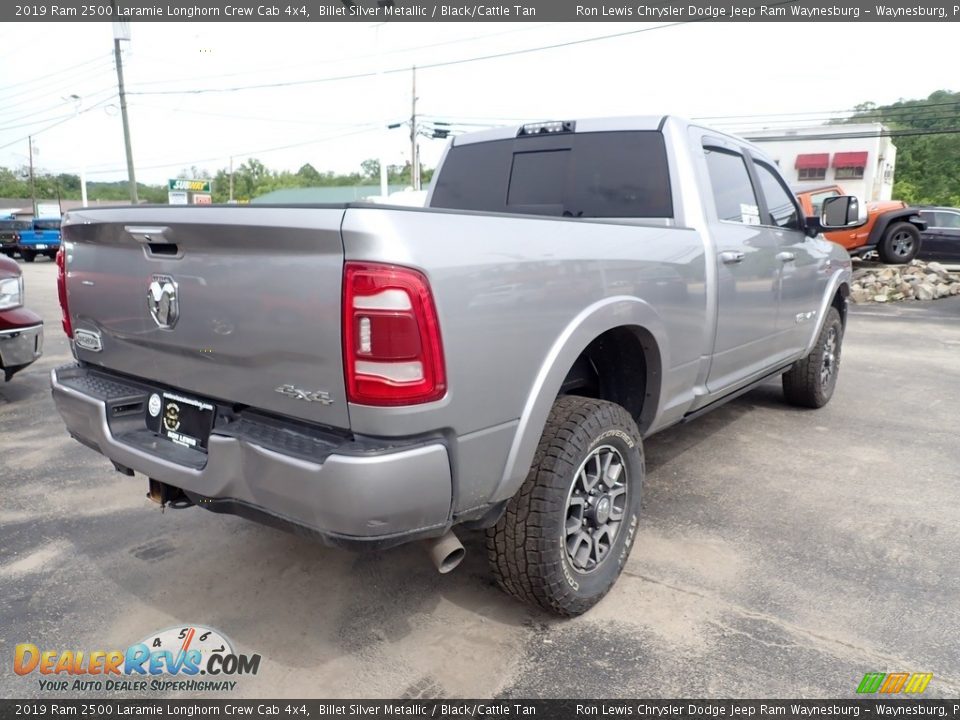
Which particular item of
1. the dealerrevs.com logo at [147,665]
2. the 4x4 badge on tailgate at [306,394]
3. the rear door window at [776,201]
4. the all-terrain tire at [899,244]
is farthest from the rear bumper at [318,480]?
the all-terrain tire at [899,244]

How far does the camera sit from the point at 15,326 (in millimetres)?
5359

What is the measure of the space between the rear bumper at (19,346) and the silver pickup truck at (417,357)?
2.93m

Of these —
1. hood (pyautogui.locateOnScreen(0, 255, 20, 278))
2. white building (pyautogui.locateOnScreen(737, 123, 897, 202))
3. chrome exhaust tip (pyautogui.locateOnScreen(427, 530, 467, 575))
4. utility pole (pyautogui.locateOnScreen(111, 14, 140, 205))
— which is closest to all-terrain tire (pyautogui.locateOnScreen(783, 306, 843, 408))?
chrome exhaust tip (pyautogui.locateOnScreen(427, 530, 467, 575))

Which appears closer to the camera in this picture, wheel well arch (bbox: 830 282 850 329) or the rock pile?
wheel well arch (bbox: 830 282 850 329)

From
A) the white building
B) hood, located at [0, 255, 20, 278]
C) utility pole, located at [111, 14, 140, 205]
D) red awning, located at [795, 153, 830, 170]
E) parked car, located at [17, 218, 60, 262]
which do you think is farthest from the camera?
red awning, located at [795, 153, 830, 170]

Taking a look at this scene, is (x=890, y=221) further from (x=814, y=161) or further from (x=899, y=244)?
(x=814, y=161)

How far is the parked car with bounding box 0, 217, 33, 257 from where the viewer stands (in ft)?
91.2

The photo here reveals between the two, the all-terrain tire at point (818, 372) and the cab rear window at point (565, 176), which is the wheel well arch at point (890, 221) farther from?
the cab rear window at point (565, 176)

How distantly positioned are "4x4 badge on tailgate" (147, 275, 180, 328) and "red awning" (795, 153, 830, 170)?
50.2m

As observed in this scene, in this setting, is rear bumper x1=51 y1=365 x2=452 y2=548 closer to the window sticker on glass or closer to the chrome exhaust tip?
the chrome exhaust tip

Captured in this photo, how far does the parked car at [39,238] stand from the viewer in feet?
91.6

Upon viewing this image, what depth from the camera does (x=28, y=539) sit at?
3443 millimetres

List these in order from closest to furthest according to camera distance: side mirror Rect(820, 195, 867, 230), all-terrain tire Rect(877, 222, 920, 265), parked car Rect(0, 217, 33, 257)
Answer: side mirror Rect(820, 195, 867, 230) → all-terrain tire Rect(877, 222, 920, 265) → parked car Rect(0, 217, 33, 257)

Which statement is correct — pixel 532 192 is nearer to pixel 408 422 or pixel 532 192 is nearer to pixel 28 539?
pixel 408 422
